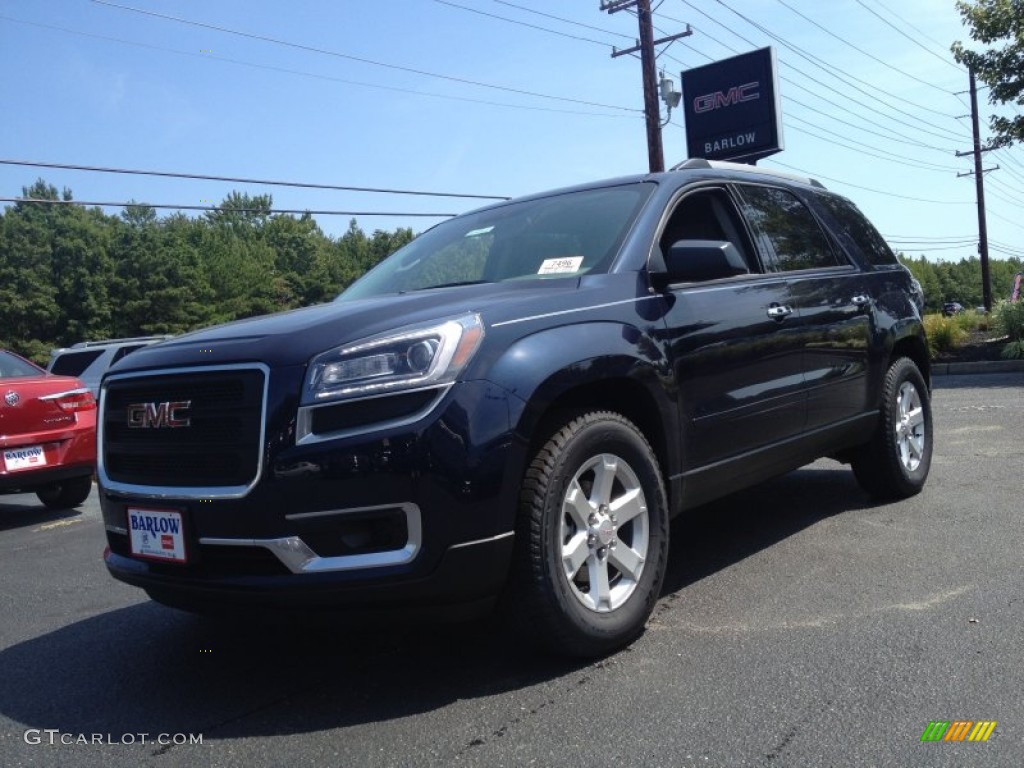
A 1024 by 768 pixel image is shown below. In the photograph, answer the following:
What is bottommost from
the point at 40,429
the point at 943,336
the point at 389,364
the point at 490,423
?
the point at 943,336

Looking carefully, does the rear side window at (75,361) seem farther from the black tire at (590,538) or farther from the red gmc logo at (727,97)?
the red gmc logo at (727,97)

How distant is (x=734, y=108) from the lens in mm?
24906

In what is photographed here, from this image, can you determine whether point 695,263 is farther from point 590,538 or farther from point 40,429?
point 40,429

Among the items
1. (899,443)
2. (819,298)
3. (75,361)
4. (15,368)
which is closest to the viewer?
(819,298)

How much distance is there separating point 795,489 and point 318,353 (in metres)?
4.17

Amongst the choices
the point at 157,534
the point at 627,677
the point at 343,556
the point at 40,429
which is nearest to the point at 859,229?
the point at 627,677

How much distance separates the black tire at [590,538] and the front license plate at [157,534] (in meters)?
1.12

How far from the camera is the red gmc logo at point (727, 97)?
24.5 m

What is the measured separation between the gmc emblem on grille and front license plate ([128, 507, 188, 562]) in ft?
0.96

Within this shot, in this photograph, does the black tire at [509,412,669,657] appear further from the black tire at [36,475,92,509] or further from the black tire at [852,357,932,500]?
the black tire at [36,475,92,509]

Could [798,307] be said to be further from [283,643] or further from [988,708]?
[283,643]

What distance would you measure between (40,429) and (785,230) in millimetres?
6006

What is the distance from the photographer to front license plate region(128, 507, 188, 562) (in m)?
3.05

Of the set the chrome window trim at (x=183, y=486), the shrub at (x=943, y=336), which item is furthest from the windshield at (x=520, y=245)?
the shrub at (x=943, y=336)
